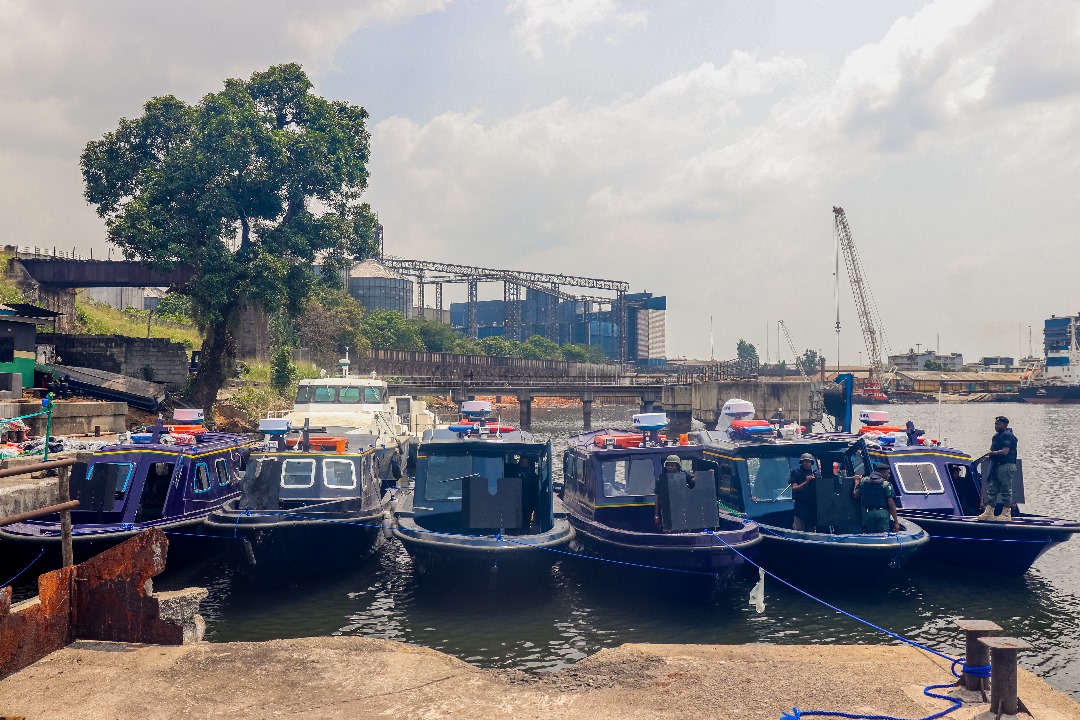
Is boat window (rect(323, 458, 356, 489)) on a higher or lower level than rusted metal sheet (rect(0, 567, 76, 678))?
higher

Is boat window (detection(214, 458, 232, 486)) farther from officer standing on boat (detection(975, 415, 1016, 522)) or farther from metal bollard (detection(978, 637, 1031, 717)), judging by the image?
officer standing on boat (detection(975, 415, 1016, 522))

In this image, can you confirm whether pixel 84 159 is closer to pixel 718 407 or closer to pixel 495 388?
pixel 495 388

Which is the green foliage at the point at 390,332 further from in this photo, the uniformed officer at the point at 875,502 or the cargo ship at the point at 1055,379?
the cargo ship at the point at 1055,379

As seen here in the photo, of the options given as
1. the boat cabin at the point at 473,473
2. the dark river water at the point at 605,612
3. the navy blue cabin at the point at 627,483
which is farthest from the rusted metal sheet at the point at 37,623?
the navy blue cabin at the point at 627,483

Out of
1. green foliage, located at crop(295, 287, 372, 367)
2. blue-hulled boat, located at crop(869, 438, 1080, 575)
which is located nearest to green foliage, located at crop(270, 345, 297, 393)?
green foliage, located at crop(295, 287, 372, 367)

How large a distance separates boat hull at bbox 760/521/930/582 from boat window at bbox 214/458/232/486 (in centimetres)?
1461

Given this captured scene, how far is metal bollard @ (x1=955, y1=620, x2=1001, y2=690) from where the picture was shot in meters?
9.96

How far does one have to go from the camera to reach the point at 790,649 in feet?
40.4

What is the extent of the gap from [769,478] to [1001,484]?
5527 millimetres

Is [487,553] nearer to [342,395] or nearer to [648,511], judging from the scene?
[648,511]

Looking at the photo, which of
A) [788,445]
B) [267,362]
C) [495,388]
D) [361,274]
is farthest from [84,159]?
[361,274]

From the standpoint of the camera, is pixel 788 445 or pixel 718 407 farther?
pixel 718 407

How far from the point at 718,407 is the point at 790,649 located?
193 feet

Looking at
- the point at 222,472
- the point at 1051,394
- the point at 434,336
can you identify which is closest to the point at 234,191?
the point at 222,472
